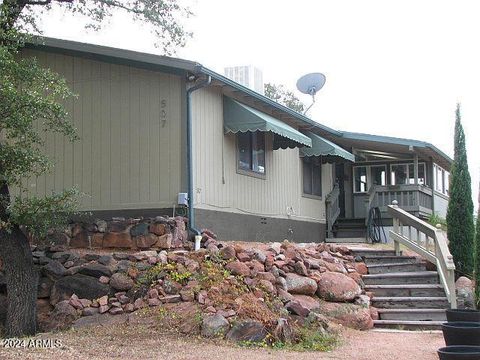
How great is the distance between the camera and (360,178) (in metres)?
21.8

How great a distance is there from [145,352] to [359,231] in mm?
12777

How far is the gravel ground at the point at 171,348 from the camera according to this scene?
6836mm

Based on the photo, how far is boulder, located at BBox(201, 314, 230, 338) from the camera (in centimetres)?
779

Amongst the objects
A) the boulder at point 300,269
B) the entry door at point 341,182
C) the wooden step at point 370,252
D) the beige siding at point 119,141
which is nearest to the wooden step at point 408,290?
the wooden step at point 370,252

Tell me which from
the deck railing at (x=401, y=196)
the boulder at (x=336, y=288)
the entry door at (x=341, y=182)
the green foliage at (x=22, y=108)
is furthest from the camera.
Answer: the entry door at (x=341, y=182)

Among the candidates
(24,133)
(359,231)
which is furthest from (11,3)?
(359,231)

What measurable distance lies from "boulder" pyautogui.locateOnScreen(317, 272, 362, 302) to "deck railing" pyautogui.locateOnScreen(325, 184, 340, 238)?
7541mm

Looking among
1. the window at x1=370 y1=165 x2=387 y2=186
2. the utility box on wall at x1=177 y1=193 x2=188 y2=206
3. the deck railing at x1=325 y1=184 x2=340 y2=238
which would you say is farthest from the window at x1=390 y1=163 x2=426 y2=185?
the utility box on wall at x1=177 y1=193 x2=188 y2=206

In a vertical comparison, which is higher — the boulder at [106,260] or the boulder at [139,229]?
the boulder at [139,229]

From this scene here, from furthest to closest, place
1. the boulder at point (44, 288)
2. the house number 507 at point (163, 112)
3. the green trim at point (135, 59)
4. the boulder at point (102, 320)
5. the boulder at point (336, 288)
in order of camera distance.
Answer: the house number 507 at point (163, 112), the green trim at point (135, 59), the boulder at point (336, 288), the boulder at point (44, 288), the boulder at point (102, 320)

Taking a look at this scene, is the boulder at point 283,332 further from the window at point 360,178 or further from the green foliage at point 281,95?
the green foliage at point 281,95

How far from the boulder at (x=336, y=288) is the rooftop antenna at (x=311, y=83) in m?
9.66

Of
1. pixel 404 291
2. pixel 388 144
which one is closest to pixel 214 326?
pixel 404 291

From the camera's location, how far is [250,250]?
34.3ft
